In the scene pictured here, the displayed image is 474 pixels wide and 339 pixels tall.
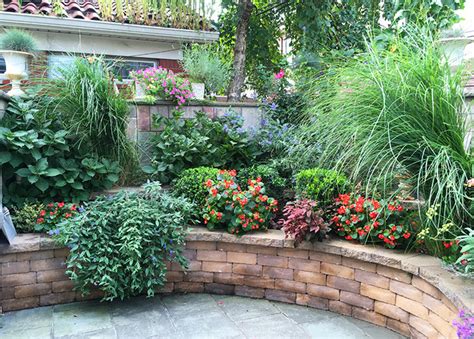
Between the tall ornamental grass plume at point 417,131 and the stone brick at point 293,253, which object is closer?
the tall ornamental grass plume at point 417,131

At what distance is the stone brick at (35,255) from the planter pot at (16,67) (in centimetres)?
167

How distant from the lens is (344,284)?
8.48 ft

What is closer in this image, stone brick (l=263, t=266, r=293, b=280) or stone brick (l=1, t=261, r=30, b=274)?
stone brick (l=1, t=261, r=30, b=274)

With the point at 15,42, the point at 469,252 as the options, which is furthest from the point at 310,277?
the point at 15,42

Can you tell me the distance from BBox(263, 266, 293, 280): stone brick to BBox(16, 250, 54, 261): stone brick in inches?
57.8

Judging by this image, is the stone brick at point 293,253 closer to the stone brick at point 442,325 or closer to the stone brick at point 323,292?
the stone brick at point 323,292

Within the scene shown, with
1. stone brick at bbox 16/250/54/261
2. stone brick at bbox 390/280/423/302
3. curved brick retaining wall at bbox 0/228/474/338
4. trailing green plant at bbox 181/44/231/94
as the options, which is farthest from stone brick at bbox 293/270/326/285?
trailing green plant at bbox 181/44/231/94

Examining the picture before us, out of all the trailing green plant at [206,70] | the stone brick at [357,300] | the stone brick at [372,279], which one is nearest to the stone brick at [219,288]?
the stone brick at [357,300]

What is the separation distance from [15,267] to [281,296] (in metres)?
1.80

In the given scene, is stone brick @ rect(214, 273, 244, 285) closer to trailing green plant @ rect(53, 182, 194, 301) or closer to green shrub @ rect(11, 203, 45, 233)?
trailing green plant @ rect(53, 182, 194, 301)

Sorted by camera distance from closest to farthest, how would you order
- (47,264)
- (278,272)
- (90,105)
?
1. (47,264)
2. (278,272)
3. (90,105)

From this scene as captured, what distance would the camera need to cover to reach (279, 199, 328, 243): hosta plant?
8.29 ft

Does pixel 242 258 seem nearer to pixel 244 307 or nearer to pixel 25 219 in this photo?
pixel 244 307

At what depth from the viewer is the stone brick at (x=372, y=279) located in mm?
2411
